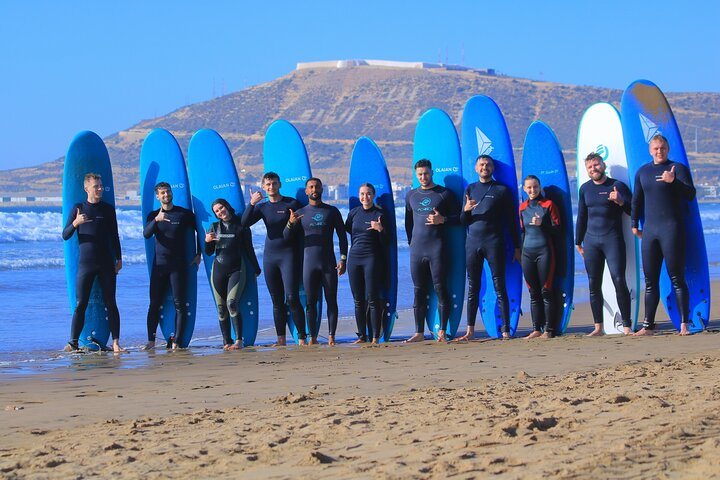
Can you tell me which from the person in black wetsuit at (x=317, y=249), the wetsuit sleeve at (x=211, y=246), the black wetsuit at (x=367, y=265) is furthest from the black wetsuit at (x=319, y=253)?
the wetsuit sleeve at (x=211, y=246)

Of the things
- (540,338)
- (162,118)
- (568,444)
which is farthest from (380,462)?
(162,118)

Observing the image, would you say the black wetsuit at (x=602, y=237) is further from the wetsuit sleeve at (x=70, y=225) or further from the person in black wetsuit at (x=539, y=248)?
the wetsuit sleeve at (x=70, y=225)

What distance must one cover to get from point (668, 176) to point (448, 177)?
1.56m

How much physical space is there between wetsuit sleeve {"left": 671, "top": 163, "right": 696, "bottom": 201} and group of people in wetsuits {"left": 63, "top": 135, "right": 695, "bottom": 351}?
0.07 metres

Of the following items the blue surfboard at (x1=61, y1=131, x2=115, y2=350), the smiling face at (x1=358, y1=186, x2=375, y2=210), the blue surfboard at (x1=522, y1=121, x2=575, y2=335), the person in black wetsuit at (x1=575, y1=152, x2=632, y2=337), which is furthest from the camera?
the blue surfboard at (x1=61, y1=131, x2=115, y2=350)

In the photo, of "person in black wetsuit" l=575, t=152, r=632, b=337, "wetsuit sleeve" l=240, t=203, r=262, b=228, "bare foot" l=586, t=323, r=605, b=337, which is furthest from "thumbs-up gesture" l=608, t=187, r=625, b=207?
"wetsuit sleeve" l=240, t=203, r=262, b=228

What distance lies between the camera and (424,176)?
7.15 m

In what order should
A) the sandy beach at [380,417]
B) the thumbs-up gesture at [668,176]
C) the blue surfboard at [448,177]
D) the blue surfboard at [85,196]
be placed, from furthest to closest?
the blue surfboard at [448,177]
the blue surfboard at [85,196]
the thumbs-up gesture at [668,176]
the sandy beach at [380,417]

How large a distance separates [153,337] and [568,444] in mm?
4287

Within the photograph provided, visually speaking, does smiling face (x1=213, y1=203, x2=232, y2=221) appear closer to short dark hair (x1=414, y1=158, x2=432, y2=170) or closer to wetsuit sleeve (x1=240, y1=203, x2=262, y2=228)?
wetsuit sleeve (x1=240, y1=203, x2=262, y2=228)

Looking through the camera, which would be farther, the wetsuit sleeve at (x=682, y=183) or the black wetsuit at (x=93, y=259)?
the black wetsuit at (x=93, y=259)

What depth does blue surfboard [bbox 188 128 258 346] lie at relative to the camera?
754 cm

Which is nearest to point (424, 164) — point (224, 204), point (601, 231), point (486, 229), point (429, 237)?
point (429, 237)

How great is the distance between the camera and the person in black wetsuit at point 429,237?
718cm
